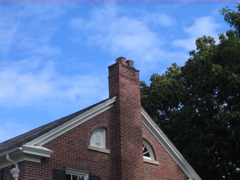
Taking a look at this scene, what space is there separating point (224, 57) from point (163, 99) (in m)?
9.16

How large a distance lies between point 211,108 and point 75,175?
43.4 feet

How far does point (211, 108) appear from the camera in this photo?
24203mm

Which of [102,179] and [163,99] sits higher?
[163,99]

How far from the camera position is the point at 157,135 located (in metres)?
16.9

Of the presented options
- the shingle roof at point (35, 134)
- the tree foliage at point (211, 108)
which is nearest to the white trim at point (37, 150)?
the shingle roof at point (35, 134)

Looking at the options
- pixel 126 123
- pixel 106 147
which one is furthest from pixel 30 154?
pixel 126 123

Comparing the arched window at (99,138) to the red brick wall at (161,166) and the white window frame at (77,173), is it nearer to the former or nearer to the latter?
the white window frame at (77,173)

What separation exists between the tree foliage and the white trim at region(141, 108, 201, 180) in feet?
14.8

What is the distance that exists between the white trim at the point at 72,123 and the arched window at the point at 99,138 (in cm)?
70

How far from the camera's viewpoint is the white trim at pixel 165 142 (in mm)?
16688

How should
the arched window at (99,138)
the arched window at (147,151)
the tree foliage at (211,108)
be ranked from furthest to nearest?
the tree foliage at (211,108) → the arched window at (147,151) → the arched window at (99,138)

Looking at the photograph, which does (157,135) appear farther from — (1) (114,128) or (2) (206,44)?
(2) (206,44)

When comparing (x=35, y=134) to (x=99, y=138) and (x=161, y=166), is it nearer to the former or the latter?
(x=99, y=138)

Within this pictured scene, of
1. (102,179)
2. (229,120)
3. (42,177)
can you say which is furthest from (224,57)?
(42,177)
